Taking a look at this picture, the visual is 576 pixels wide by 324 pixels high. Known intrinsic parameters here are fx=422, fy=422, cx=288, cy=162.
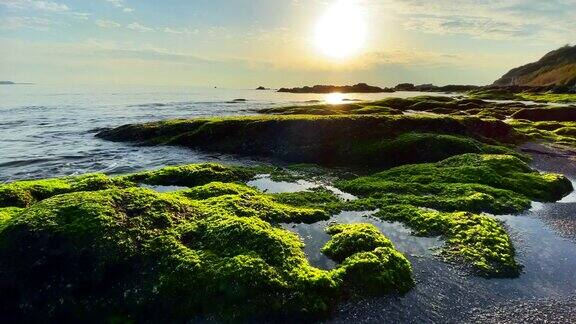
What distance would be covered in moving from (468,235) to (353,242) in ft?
16.8

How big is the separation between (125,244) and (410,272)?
9.51 metres

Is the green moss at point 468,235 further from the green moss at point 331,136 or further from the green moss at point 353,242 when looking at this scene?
the green moss at point 331,136

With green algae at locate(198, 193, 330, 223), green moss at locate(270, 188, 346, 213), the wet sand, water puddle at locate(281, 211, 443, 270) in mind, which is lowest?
the wet sand

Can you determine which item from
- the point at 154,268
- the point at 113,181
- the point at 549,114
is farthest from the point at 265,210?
the point at 549,114

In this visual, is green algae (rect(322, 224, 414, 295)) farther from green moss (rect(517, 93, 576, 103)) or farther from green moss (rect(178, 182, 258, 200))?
green moss (rect(517, 93, 576, 103))

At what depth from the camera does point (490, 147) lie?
1516 inches

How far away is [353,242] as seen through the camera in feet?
51.2

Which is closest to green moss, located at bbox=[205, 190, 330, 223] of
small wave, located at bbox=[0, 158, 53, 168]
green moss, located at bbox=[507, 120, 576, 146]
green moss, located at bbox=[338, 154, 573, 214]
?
green moss, located at bbox=[338, 154, 573, 214]

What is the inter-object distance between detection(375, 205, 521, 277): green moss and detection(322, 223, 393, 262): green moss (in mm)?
2510

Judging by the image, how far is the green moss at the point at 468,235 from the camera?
15086mm

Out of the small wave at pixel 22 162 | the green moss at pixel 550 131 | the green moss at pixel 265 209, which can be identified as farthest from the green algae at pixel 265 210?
the green moss at pixel 550 131

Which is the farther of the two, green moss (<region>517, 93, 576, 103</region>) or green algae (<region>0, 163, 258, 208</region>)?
green moss (<region>517, 93, 576, 103</region>)

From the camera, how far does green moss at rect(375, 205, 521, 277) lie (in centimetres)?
1509

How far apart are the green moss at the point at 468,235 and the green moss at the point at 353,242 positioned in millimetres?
2510
